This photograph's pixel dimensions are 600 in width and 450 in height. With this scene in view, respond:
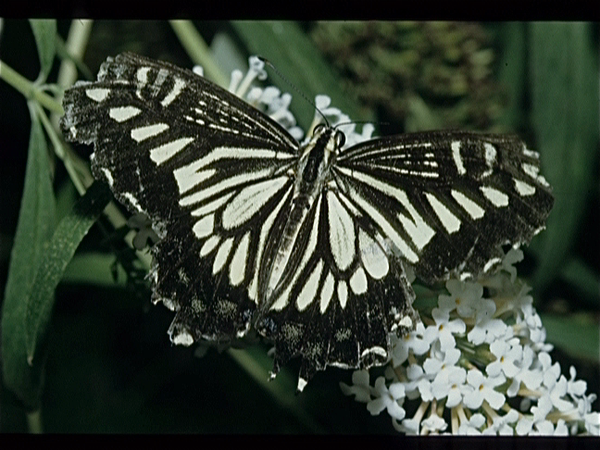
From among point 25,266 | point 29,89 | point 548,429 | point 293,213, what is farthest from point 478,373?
point 29,89

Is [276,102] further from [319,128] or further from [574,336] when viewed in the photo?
[574,336]

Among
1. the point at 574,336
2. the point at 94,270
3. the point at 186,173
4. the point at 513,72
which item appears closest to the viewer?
the point at 186,173

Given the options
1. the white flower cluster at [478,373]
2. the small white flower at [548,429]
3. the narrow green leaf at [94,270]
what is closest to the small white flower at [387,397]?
the white flower cluster at [478,373]

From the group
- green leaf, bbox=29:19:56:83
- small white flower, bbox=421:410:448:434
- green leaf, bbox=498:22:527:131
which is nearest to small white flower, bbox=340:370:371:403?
small white flower, bbox=421:410:448:434

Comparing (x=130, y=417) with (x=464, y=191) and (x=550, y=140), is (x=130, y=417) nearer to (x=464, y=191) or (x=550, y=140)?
(x=464, y=191)

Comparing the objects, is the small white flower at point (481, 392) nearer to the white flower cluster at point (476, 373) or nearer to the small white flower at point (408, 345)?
the white flower cluster at point (476, 373)

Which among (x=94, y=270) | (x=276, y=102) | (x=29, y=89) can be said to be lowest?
(x=94, y=270)
